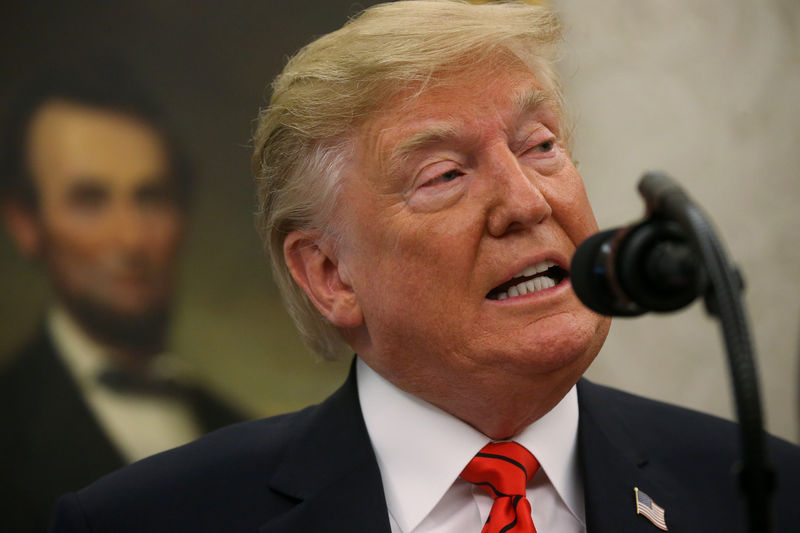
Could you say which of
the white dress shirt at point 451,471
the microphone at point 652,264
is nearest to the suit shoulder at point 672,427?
the white dress shirt at point 451,471

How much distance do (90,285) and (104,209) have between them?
9.1 inches

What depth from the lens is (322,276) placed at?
2146mm

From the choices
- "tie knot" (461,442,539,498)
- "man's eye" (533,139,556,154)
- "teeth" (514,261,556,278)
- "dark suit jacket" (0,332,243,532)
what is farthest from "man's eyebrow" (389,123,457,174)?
"dark suit jacket" (0,332,243,532)

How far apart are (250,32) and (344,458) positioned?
4.91 feet

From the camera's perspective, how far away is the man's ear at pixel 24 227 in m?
2.47

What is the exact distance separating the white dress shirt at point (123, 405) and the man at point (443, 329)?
43cm

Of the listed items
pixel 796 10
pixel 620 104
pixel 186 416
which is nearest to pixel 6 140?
pixel 186 416

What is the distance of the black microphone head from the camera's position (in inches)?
44.2

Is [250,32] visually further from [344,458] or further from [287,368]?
[344,458]

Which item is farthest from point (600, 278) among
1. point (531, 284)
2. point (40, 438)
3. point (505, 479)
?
point (40, 438)

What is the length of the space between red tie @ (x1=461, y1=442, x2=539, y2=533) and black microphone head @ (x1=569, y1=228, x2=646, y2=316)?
0.75 metres

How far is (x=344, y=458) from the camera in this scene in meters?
2.00

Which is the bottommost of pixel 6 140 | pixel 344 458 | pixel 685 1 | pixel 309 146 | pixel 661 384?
pixel 661 384

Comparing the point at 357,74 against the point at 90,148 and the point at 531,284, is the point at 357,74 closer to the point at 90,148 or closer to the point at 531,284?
the point at 531,284
